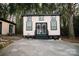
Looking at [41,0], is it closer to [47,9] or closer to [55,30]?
[47,9]

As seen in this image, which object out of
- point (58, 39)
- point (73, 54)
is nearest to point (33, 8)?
point (58, 39)

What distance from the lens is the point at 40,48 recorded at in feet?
10.3

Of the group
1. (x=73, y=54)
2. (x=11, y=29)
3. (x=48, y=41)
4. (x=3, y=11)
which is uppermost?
(x=3, y=11)

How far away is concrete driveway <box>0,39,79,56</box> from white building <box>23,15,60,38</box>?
0.38ft

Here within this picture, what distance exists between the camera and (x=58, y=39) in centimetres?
325

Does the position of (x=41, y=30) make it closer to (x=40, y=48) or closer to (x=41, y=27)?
(x=41, y=27)

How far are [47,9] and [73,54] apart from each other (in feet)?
3.01

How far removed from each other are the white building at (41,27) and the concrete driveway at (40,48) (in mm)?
115

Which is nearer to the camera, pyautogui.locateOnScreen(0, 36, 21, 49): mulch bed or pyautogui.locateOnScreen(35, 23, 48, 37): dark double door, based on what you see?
pyautogui.locateOnScreen(0, 36, 21, 49): mulch bed

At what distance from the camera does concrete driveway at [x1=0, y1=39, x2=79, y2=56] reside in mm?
3037

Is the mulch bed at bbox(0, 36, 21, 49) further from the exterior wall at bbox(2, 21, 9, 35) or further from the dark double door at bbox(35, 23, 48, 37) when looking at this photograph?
the dark double door at bbox(35, 23, 48, 37)

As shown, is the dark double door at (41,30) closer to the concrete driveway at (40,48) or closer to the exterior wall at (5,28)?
the concrete driveway at (40,48)

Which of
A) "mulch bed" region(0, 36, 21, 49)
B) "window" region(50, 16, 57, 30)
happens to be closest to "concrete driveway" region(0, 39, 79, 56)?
"mulch bed" region(0, 36, 21, 49)

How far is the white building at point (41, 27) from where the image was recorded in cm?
324
